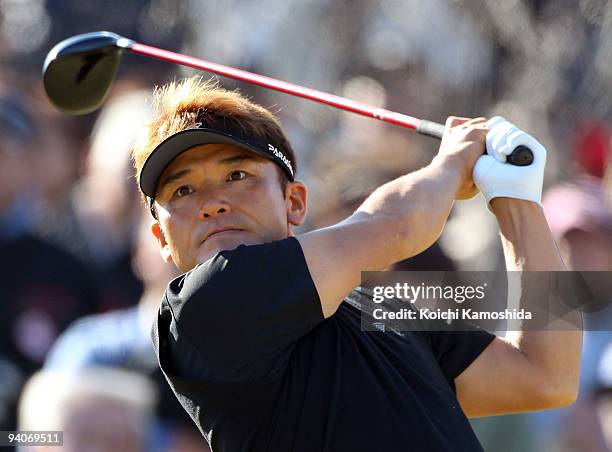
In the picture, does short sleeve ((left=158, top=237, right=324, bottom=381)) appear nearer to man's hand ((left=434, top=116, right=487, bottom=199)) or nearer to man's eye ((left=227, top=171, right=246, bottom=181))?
man's eye ((left=227, top=171, right=246, bottom=181))

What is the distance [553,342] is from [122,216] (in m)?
2.42

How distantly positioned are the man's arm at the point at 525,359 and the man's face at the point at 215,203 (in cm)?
55

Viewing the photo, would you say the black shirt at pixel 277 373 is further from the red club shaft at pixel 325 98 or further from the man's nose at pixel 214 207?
the red club shaft at pixel 325 98

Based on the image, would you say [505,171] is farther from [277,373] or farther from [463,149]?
[277,373]

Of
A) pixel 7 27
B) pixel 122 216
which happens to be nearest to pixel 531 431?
pixel 122 216

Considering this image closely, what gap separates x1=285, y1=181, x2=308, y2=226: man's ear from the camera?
2.66 metres

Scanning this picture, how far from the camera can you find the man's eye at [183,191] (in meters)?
2.50

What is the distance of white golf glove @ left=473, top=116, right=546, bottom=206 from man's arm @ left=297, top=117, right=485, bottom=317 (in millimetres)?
74

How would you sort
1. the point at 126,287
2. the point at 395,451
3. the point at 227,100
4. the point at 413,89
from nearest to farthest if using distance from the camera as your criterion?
the point at 395,451 < the point at 227,100 < the point at 126,287 < the point at 413,89

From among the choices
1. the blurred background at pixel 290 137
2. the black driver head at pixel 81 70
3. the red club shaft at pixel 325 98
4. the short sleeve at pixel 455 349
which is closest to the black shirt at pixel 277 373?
the short sleeve at pixel 455 349

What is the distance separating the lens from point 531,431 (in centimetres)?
425

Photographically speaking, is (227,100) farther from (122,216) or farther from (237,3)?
(237,3)

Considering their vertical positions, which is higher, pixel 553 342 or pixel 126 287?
pixel 126 287

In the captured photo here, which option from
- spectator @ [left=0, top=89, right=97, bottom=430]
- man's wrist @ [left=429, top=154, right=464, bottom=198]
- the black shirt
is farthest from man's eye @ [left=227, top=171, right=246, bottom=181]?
spectator @ [left=0, top=89, right=97, bottom=430]
